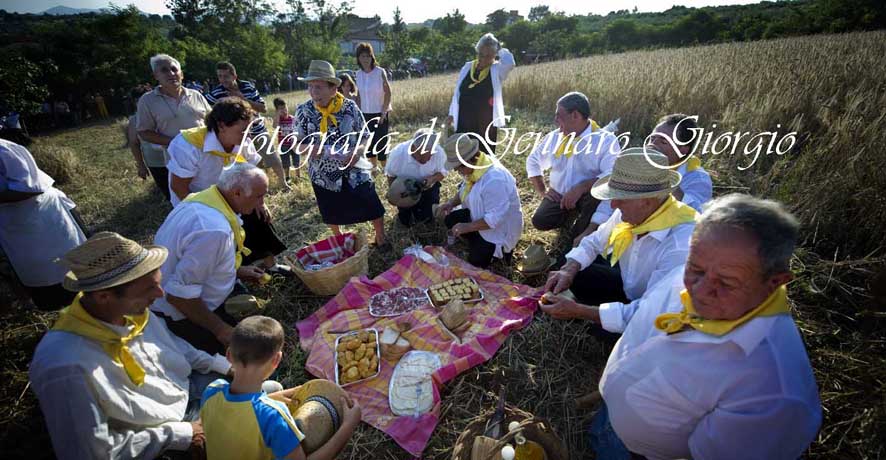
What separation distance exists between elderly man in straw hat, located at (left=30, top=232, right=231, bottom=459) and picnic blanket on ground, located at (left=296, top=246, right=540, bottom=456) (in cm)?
Answer: 118

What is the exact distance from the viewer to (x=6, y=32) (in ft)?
76.1

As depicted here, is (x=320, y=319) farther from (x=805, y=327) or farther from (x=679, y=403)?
(x=805, y=327)

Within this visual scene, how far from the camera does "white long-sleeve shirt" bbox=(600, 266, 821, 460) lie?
1451mm

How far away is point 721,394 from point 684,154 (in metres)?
2.79

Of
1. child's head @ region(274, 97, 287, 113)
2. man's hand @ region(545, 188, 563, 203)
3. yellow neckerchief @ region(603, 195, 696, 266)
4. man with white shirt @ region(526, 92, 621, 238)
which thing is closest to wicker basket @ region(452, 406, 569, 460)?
yellow neckerchief @ region(603, 195, 696, 266)

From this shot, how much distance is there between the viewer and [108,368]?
195 centimetres

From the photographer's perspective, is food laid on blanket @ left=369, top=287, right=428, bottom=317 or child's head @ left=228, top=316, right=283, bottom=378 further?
food laid on blanket @ left=369, top=287, right=428, bottom=317

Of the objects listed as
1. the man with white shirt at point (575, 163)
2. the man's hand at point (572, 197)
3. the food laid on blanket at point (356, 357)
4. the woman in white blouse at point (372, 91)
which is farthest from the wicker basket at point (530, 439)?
the woman in white blouse at point (372, 91)

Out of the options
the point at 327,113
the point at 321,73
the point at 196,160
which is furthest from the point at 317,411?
the point at 321,73

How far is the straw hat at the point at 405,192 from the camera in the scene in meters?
5.14

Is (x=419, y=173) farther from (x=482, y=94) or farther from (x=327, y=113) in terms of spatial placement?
(x=482, y=94)

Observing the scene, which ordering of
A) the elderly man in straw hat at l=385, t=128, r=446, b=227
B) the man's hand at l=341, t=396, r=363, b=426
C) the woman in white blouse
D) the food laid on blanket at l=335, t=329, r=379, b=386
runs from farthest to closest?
the woman in white blouse → the elderly man in straw hat at l=385, t=128, r=446, b=227 → the food laid on blanket at l=335, t=329, r=379, b=386 → the man's hand at l=341, t=396, r=363, b=426

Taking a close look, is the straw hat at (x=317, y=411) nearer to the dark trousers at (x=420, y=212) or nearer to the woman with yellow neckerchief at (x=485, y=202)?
the woman with yellow neckerchief at (x=485, y=202)

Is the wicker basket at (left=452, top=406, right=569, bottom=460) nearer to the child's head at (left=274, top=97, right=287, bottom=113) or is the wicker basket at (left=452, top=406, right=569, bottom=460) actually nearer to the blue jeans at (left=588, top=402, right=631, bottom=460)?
the blue jeans at (left=588, top=402, right=631, bottom=460)
